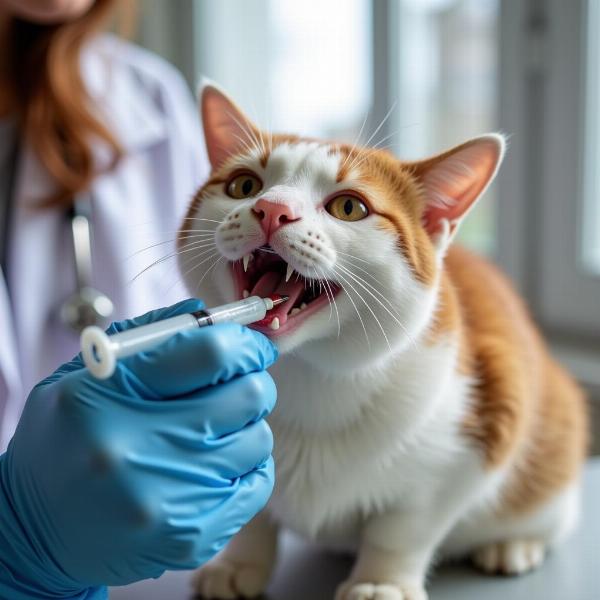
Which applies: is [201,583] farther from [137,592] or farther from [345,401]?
[345,401]

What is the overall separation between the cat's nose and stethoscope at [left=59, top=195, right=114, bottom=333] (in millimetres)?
495

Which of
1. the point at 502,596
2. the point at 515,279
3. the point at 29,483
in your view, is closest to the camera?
the point at 29,483

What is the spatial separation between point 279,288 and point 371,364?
0.09 m

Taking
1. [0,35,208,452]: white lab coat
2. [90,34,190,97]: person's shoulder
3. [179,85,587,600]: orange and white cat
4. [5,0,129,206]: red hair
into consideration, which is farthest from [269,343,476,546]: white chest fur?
[90,34,190,97]: person's shoulder

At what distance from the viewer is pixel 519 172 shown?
52.5 inches

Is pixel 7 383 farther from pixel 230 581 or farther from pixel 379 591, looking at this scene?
pixel 379 591

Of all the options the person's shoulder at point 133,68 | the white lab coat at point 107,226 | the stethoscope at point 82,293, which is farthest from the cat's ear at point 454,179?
the person's shoulder at point 133,68

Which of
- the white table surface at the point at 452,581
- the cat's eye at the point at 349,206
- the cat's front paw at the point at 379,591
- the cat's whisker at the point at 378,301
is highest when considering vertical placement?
the cat's eye at the point at 349,206

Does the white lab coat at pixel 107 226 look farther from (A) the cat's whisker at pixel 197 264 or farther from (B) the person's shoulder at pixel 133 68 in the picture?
(A) the cat's whisker at pixel 197 264

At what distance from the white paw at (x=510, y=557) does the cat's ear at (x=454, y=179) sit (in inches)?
11.3

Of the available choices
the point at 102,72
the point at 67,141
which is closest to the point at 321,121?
the point at 102,72

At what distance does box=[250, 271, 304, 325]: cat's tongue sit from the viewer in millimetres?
504

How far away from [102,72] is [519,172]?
0.76 metres

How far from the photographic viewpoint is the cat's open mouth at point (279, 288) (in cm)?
49
